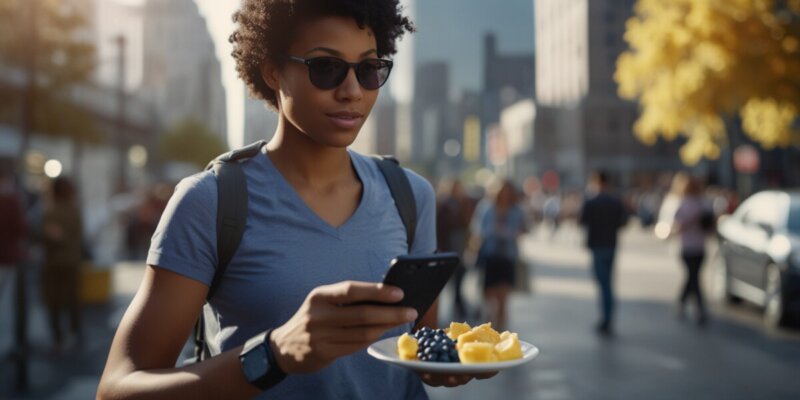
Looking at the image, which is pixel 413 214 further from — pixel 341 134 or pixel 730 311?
pixel 730 311

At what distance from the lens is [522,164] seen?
96.9 meters

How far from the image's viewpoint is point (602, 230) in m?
11.7

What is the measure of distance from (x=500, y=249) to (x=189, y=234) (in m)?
9.27

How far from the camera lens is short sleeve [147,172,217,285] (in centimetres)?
206

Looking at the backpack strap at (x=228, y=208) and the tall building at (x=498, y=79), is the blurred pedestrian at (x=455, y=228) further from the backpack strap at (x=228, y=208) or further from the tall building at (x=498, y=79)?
the tall building at (x=498, y=79)

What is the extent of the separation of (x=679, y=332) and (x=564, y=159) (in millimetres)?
75332

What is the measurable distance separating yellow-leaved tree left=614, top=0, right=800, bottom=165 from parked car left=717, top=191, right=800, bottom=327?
5.95 m

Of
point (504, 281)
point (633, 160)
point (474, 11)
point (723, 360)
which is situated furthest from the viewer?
point (474, 11)

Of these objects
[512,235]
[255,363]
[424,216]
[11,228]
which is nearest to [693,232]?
[512,235]

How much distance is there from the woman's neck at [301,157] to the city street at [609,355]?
5524mm

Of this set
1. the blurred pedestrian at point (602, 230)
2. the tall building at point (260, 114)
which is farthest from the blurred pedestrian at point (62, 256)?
the tall building at point (260, 114)

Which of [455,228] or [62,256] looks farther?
[455,228]

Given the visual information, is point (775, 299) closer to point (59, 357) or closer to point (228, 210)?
point (59, 357)

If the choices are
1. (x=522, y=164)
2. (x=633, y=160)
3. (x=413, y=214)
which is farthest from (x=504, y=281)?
(x=522, y=164)
